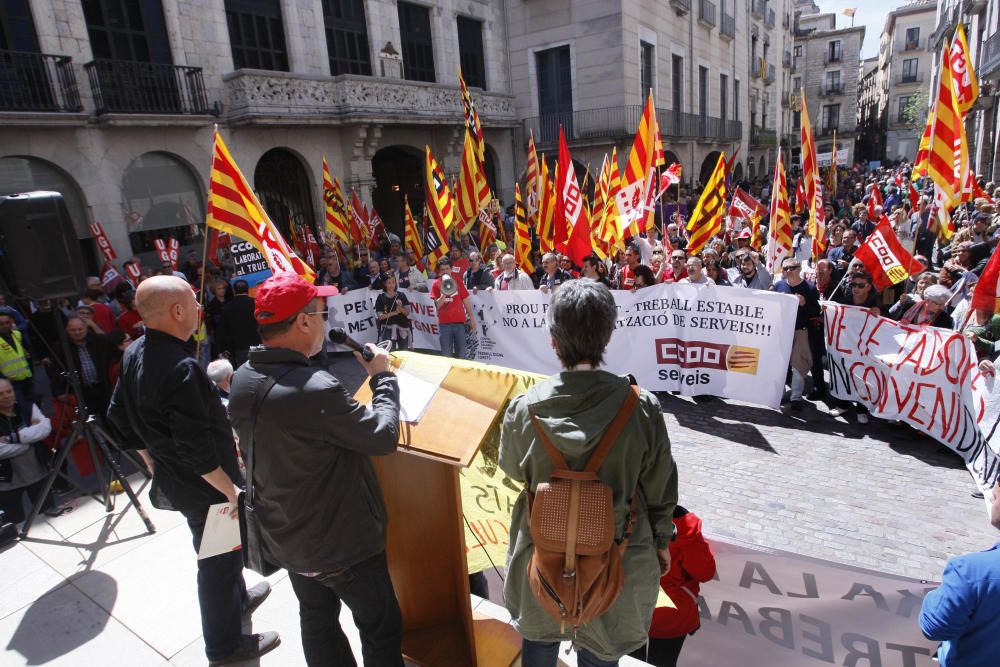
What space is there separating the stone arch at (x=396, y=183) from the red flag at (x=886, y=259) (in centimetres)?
1614

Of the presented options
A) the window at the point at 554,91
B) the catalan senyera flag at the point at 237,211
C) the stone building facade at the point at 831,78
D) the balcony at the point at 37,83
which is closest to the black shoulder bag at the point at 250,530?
the catalan senyera flag at the point at 237,211

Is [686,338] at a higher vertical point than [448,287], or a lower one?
lower

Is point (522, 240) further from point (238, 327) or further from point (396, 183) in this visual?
point (396, 183)

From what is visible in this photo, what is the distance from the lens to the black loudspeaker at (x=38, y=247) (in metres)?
3.81

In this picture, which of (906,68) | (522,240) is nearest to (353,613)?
(522,240)

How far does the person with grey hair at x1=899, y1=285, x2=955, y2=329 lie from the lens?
528 centimetres

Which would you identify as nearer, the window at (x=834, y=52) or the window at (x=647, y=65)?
the window at (x=647, y=65)

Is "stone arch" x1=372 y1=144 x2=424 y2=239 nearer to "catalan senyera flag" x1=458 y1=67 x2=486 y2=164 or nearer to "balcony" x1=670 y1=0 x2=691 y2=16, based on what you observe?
"catalan senyera flag" x1=458 y1=67 x2=486 y2=164

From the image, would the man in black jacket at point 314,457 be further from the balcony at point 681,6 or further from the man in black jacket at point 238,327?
the balcony at point 681,6

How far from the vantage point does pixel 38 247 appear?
Result: 3.95 m

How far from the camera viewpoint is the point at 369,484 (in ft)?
6.95

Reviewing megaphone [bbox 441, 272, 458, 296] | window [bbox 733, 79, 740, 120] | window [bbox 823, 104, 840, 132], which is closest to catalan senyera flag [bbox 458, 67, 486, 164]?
megaphone [bbox 441, 272, 458, 296]

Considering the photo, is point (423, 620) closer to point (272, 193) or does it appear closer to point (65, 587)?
point (65, 587)

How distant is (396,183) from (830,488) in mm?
19101
